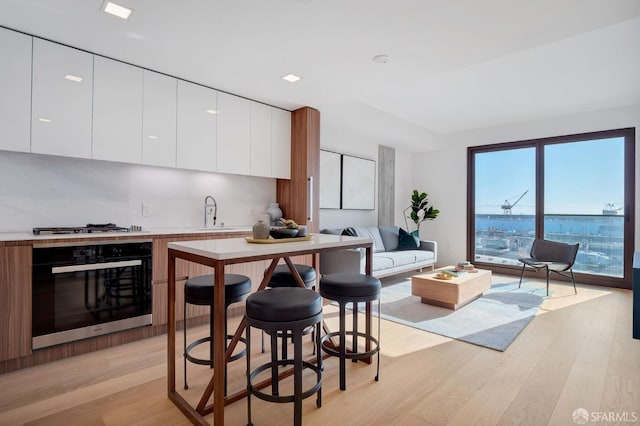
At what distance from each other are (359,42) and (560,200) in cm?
469

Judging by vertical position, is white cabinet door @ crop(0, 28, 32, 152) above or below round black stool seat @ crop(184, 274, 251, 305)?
above

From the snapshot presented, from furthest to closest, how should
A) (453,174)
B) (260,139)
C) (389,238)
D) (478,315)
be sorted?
1. (453,174)
2. (389,238)
3. (260,139)
4. (478,315)

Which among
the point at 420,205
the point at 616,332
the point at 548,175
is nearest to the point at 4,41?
the point at 616,332

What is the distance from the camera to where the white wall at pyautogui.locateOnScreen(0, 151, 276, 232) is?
267cm

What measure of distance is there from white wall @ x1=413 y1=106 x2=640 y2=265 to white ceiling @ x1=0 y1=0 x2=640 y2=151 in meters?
1.30

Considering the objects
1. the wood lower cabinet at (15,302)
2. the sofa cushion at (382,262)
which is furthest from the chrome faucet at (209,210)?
the sofa cushion at (382,262)

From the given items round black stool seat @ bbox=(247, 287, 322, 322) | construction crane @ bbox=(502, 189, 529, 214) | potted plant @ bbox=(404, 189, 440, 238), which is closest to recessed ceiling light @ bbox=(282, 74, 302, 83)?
round black stool seat @ bbox=(247, 287, 322, 322)

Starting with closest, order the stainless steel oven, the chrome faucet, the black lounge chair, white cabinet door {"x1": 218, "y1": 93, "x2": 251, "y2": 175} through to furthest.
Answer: the stainless steel oven
white cabinet door {"x1": 218, "y1": 93, "x2": 251, "y2": 175}
the chrome faucet
the black lounge chair

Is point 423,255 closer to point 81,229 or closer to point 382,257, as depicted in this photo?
point 382,257

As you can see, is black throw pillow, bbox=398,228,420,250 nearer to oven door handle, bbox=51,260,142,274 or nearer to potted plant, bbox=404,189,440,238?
potted plant, bbox=404,189,440,238

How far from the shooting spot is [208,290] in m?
1.91

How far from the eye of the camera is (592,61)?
3.37m

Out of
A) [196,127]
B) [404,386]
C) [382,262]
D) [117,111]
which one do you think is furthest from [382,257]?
[117,111]

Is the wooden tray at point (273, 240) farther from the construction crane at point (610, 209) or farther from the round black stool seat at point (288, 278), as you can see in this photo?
the construction crane at point (610, 209)
